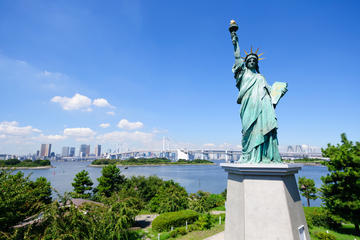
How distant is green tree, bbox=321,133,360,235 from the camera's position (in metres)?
8.16

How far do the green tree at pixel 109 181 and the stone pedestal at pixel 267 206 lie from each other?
16091 millimetres

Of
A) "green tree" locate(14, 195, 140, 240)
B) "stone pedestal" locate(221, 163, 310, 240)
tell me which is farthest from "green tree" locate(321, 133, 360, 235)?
"green tree" locate(14, 195, 140, 240)

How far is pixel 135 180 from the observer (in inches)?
727

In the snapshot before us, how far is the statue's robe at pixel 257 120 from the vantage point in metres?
4.67

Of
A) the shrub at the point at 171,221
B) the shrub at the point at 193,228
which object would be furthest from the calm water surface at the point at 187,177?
the shrub at the point at 193,228

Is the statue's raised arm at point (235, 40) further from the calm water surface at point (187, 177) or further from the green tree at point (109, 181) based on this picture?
the calm water surface at point (187, 177)

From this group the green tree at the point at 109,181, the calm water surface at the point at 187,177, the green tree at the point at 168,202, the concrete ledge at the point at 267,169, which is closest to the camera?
the concrete ledge at the point at 267,169

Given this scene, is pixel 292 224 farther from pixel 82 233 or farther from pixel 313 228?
pixel 313 228

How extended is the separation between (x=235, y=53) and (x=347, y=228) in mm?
11162

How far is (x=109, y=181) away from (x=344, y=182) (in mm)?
17572

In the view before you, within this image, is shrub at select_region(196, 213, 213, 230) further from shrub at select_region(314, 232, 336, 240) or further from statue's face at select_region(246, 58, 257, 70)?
statue's face at select_region(246, 58, 257, 70)

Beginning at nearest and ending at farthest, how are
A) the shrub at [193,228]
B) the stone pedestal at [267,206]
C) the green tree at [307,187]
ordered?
the stone pedestal at [267,206], the shrub at [193,228], the green tree at [307,187]

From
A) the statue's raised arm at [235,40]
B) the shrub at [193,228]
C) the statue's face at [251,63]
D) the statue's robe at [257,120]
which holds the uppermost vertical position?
the statue's raised arm at [235,40]

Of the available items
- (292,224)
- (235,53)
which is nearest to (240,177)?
(292,224)
